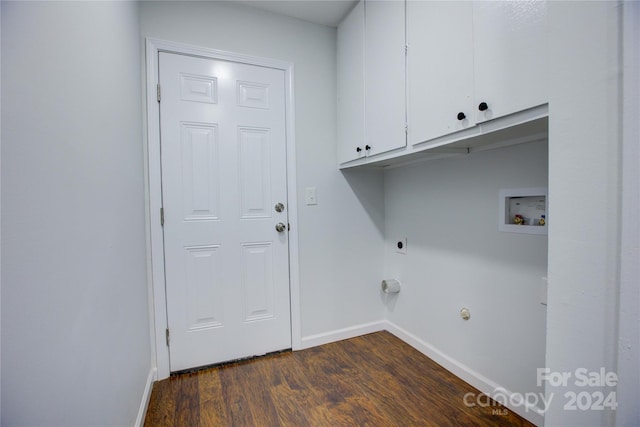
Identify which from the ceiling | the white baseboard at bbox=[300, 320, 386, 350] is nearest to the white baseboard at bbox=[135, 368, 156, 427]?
the white baseboard at bbox=[300, 320, 386, 350]

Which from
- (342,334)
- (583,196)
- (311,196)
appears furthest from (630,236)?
(342,334)

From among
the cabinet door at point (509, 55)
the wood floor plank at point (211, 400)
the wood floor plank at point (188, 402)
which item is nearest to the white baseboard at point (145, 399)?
the wood floor plank at point (188, 402)

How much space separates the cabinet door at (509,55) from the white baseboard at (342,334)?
67.9 inches

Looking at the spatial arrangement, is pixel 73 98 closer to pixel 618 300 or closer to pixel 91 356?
pixel 91 356

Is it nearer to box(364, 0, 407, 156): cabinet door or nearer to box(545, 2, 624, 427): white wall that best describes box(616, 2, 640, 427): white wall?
box(545, 2, 624, 427): white wall

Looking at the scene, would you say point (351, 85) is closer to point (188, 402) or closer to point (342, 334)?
point (342, 334)

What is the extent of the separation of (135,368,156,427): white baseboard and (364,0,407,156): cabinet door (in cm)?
181

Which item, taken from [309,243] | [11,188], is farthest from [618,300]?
[309,243]

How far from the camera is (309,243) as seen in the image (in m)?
2.06

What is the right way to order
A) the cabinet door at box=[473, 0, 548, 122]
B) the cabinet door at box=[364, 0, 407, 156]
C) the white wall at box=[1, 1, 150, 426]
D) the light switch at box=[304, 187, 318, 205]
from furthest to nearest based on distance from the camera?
1. the light switch at box=[304, 187, 318, 205]
2. the cabinet door at box=[364, 0, 407, 156]
3. the cabinet door at box=[473, 0, 548, 122]
4. the white wall at box=[1, 1, 150, 426]

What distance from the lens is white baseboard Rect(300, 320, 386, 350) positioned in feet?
6.73

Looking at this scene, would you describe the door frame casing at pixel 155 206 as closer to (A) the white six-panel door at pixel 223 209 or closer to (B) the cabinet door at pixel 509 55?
(A) the white six-panel door at pixel 223 209

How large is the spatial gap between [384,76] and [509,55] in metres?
0.74

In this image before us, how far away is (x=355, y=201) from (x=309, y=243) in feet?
1.63
